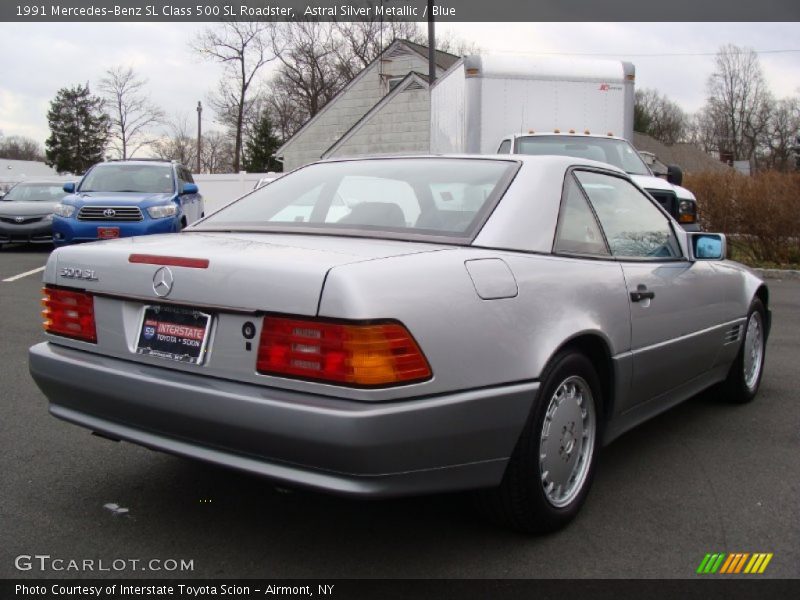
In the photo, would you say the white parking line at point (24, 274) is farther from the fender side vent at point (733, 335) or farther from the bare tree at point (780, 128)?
the bare tree at point (780, 128)

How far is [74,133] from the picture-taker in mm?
68750

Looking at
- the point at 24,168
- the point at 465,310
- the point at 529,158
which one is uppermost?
the point at 24,168

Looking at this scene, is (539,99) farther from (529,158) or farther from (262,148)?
(262,148)

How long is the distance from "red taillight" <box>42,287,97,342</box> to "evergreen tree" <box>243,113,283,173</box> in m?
52.1

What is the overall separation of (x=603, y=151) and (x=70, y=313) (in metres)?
8.28

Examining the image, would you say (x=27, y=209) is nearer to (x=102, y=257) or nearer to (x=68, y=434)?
(x=68, y=434)

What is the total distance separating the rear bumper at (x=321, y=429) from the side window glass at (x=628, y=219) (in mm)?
1253

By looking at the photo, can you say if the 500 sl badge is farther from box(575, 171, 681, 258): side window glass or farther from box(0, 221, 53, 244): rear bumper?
box(0, 221, 53, 244): rear bumper

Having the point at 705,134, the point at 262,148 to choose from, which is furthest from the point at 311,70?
the point at 705,134

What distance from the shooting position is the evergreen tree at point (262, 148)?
54.9m

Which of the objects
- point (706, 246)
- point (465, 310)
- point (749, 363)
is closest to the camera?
point (465, 310)

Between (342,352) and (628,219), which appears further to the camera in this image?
(628,219)

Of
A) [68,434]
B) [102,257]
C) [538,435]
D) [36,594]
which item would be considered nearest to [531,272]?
[538,435]

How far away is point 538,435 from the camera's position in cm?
293
